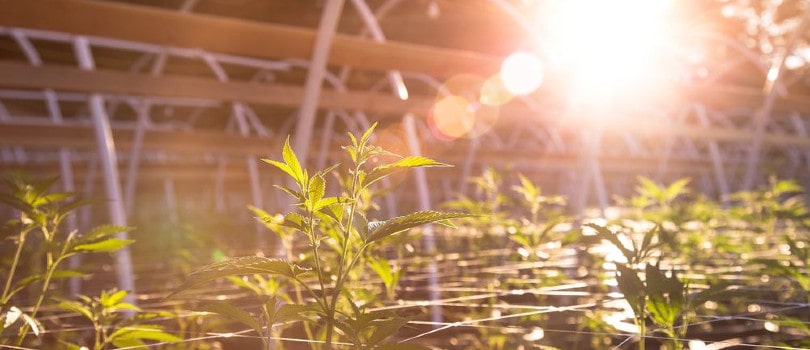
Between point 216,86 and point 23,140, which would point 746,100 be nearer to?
point 216,86

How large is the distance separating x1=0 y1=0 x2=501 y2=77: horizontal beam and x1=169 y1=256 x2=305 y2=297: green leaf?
6.12 meters

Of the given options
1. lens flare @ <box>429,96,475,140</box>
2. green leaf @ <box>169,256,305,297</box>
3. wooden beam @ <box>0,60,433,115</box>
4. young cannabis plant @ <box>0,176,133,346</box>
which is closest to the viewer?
green leaf @ <box>169,256,305,297</box>

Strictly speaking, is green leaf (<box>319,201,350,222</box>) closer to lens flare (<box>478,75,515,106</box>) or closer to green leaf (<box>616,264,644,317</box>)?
green leaf (<box>616,264,644,317</box>)

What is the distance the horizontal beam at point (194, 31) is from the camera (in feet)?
24.1

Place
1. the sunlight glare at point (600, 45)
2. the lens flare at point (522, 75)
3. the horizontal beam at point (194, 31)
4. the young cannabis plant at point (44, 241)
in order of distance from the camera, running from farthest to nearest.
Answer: the lens flare at point (522, 75), the sunlight glare at point (600, 45), the horizontal beam at point (194, 31), the young cannabis plant at point (44, 241)

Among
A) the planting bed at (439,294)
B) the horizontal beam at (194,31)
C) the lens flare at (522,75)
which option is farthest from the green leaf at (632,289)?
the lens flare at (522,75)

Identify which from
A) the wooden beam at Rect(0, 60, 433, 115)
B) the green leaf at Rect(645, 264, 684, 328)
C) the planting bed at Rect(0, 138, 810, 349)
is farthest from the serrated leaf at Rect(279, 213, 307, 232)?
the wooden beam at Rect(0, 60, 433, 115)

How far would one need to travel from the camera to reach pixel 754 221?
891cm

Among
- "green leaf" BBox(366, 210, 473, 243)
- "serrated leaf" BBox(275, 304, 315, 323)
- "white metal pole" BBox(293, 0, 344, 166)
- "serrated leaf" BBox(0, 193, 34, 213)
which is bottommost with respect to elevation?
"serrated leaf" BBox(275, 304, 315, 323)

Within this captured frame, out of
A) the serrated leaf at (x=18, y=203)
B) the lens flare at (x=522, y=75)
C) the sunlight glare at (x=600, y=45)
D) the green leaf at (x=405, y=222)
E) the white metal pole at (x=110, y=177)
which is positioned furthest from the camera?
the lens flare at (x=522, y=75)

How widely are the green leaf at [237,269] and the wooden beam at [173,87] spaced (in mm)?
7762

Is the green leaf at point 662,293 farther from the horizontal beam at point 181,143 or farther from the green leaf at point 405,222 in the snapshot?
the horizontal beam at point 181,143

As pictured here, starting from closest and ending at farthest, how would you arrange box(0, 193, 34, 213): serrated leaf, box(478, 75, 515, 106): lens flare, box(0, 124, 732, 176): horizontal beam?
box(0, 193, 34, 213): serrated leaf
box(478, 75, 515, 106): lens flare
box(0, 124, 732, 176): horizontal beam

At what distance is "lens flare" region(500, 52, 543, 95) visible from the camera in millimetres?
13571
